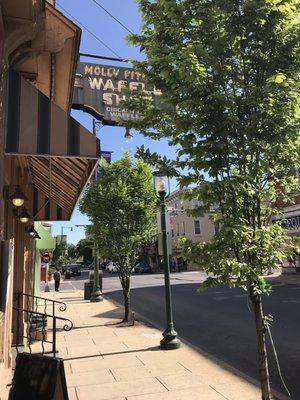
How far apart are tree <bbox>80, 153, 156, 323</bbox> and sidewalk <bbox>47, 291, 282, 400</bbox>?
277cm

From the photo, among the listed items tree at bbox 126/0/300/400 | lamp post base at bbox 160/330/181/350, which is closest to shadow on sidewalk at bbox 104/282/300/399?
lamp post base at bbox 160/330/181/350

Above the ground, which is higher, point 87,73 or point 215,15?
point 87,73

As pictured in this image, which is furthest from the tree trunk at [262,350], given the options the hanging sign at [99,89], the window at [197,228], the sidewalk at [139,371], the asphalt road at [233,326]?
the window at [197,228]

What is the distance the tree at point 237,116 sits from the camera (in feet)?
12.6

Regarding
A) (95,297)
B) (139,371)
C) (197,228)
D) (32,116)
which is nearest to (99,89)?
(139,371)

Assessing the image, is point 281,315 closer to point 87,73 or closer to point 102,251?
point 102,251

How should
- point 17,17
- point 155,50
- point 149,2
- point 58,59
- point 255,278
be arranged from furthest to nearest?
point 58,59
point 17,17
point 149,2
point 155,50
point 255,278

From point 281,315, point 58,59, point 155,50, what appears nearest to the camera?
point 155,50

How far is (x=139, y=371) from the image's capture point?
7.67 meters

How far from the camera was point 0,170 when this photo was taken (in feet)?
15.7

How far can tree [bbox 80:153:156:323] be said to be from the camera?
13.7m

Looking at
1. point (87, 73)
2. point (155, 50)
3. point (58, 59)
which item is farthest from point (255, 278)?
point (87, 73)

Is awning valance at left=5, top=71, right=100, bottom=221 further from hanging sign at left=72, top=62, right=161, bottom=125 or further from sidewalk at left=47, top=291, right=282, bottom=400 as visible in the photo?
hanging sign at left=72, top=62, right=161, bottom=125

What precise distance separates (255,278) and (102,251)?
34.0 ft
